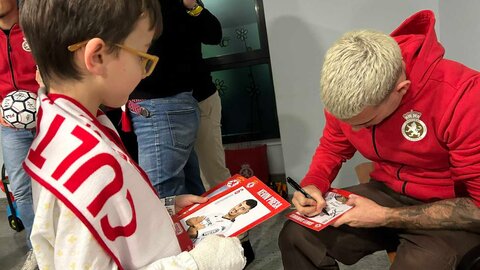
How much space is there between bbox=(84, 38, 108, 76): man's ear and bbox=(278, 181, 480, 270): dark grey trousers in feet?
2.93

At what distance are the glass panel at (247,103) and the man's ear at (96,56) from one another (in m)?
2.16

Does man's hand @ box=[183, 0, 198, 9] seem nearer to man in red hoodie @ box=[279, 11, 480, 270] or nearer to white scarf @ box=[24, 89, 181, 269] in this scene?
man in red hoodie @ box=[279, 11, 480, 270]

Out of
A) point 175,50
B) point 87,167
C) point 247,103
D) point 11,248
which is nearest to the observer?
point 87,167

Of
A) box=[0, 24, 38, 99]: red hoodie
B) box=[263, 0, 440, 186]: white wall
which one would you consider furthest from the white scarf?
box=[263, 0, 440, 186]: white wall

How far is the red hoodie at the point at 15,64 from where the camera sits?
74.4 inches

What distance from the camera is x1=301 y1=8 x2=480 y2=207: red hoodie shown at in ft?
3.70

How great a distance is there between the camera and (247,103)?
9.84 ft

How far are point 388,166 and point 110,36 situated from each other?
1049mm

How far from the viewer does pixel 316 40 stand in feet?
7.24

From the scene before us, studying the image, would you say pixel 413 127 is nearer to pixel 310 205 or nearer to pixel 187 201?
pixel 310 205

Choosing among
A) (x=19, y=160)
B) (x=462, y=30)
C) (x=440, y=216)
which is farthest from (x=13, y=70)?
(x=462, y=30)

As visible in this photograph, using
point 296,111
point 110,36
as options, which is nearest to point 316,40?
point 296,111

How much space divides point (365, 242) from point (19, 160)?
1666 mm

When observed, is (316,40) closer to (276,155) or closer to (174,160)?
(276,155)
